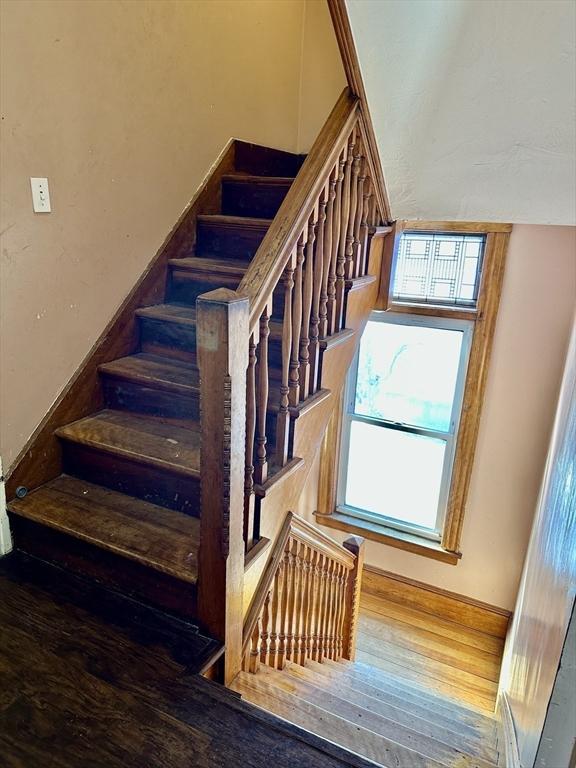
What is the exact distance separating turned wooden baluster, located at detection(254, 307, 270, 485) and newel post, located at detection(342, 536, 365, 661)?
4.53 feet

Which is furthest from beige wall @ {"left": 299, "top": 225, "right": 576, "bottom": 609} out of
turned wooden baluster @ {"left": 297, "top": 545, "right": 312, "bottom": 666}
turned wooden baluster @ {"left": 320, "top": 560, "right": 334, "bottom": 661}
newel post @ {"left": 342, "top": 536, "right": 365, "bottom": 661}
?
turned wooden baluster @ {"left": 297, "top": 545, "right": 312, "bottom": 666}

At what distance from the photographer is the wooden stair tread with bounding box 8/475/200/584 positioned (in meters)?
1.61

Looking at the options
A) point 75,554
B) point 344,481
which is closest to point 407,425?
point 344,481

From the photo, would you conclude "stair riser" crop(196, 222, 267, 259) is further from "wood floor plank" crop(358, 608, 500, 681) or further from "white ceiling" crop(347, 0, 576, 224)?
"wood floor plank" crop(358, 608, 500, 681)

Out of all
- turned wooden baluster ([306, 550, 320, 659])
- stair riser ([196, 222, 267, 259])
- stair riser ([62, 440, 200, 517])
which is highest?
stair riser ([196, 222, 267, 259])

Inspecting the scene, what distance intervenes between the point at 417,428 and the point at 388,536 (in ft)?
2.84

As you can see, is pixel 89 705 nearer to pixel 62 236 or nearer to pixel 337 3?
pixel 62 236

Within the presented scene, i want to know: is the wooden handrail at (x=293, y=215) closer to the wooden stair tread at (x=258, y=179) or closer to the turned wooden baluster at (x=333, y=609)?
the wooden stair tread at (x=258, y=179)

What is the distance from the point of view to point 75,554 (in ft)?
5.79

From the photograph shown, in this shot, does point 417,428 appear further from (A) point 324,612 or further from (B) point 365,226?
(B) point 365,226

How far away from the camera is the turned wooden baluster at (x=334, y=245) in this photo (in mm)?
1863

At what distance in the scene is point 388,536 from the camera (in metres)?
3.97

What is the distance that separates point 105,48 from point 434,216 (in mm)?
1396

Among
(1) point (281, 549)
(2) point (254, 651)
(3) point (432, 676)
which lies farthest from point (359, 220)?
(3) point (432, 676)
